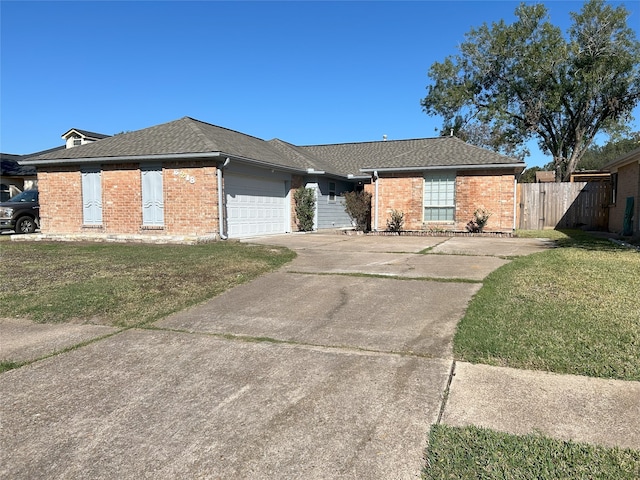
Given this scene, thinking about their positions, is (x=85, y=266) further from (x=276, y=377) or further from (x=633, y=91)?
(x=633, y=91)

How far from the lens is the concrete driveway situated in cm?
254

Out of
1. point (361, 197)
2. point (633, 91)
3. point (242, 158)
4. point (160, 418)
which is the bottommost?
point (160, 418)

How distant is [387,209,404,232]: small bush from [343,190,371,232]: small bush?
1257mm

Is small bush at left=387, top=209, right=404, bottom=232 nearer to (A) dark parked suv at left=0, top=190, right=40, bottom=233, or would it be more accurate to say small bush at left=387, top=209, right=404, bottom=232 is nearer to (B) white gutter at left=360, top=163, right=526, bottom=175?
(B) white gutter at left=360, top=163, right=526, bottom=175

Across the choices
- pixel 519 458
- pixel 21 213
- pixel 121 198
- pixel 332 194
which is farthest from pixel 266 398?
pixel 21 213

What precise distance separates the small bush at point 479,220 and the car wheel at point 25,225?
18454mm

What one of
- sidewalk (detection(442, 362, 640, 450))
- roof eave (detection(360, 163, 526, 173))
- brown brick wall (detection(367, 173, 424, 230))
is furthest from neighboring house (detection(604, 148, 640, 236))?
sidewalk (detection(442, 362, 640, 450))

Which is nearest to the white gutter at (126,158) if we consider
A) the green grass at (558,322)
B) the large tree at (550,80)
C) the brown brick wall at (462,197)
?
the brown brick wall at (462,197)

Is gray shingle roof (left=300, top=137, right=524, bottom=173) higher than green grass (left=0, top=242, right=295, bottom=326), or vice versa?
gray shingle roof (left=300, top=137, right=524, bottom=173)

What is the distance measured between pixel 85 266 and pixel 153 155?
655cm

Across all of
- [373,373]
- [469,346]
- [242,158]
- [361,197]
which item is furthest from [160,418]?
[361,197]

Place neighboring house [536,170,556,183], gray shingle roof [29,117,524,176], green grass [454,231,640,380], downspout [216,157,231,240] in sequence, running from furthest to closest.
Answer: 1. neighboring house [536,170,556,183]
2. gray shingle roof [29,117,524,176]
3. downspout [216,157,231,240]
4. green grass [454,231,640,380]

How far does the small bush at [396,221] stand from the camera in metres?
17.7

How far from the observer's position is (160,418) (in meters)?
3.03
